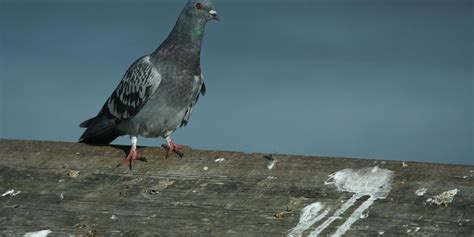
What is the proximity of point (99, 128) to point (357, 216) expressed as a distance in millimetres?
4062

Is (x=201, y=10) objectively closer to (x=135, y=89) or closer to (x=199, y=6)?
(x=199, y=6)

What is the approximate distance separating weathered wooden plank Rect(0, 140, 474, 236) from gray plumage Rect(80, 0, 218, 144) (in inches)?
73.3

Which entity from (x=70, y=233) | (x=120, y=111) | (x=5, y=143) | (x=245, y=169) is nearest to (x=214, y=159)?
(x=245, y=169)

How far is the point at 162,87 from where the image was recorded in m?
8.73

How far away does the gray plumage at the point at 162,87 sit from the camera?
28.5 feet

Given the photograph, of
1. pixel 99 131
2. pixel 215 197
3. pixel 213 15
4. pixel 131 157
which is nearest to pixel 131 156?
pixel 131 157

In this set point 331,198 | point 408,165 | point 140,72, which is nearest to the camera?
point 331,198

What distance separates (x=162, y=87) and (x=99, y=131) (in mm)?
716

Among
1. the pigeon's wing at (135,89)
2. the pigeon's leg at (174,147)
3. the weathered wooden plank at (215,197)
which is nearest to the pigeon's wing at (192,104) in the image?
the pigeon's wing at (135,89)

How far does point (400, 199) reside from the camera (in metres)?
5.44

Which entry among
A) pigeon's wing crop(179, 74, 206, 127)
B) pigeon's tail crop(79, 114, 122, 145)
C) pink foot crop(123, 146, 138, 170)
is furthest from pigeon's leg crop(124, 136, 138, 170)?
pigeon's wing crop(179, 74, 206, 127)

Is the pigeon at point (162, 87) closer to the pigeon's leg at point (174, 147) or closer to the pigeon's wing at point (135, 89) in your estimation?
the pigeon's wing at point (135, 89)

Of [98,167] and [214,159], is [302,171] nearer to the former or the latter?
[214,159]

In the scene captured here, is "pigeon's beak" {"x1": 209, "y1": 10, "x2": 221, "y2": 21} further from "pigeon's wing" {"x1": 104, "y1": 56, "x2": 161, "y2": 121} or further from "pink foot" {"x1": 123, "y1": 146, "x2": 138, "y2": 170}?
"pink foot" {"x1": 123, "y1": 146, "x2": 138, "y2": 170}
